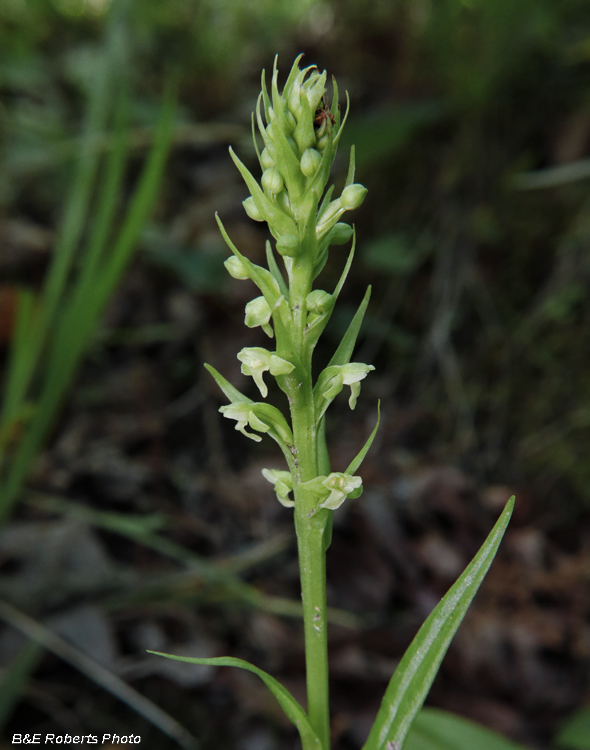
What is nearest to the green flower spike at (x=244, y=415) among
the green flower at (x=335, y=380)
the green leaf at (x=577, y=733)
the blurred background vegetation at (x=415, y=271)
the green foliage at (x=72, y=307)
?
the green flower at (x=335, y=380)

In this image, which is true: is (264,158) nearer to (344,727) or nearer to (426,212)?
(344,727)

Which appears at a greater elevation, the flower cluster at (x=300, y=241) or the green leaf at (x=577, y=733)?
the flower cluster at (x=300, y=241)

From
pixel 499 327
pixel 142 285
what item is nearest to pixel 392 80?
pixel 499 327

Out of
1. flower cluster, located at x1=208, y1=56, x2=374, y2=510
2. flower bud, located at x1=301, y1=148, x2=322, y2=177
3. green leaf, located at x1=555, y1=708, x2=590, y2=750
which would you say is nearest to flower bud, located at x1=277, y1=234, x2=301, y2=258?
flower cluster, located at x1=208, y1=56, x2=374, y2=510

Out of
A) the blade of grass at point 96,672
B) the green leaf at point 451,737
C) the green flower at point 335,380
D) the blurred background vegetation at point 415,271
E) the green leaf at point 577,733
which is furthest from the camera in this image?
the blurred background vegetation at point 415,271

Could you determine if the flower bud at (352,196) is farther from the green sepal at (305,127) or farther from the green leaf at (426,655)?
the green leaf at (426,655)

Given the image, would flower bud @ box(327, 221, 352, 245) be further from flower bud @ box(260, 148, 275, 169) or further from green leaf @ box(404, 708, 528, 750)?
green leaf @ box(404, 708, 528, 750)
